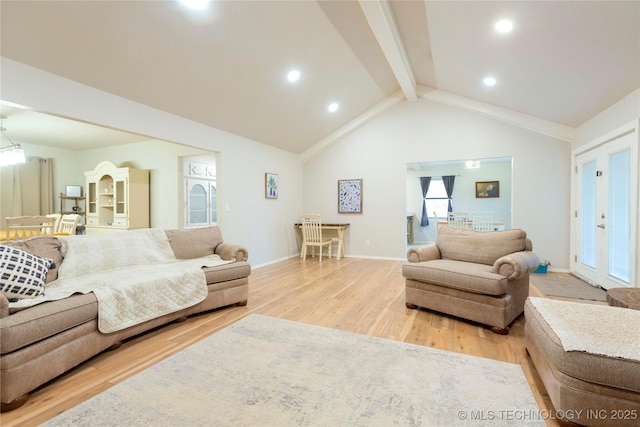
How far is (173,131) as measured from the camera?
3.75 meters

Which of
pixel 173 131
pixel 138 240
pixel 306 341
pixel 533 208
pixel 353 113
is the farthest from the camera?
pixel 353 113

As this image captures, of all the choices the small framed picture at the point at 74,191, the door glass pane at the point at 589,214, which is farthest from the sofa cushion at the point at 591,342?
the small framed picture at the point at 74,191

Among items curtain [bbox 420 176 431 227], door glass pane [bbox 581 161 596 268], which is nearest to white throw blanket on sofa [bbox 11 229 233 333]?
door glass pane [bbox 581 161 596 268]

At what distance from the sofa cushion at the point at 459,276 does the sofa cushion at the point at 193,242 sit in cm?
240

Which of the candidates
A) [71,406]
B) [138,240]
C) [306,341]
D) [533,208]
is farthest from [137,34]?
[533,208]

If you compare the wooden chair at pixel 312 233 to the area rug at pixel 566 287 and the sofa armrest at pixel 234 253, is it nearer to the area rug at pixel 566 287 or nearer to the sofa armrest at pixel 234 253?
the sofa armrest at pixel 234 253

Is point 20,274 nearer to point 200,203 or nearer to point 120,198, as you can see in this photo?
point 200,203

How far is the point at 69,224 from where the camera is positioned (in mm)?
4527

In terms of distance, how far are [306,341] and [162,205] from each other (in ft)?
14.7

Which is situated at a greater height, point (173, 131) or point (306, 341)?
point (173, 131)

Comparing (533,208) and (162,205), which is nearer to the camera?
(533,208)

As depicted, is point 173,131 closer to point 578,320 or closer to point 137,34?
point 137,34

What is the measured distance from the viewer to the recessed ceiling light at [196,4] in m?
2.42

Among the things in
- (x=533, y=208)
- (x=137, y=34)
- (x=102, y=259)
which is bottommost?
(x=102, y=259)
